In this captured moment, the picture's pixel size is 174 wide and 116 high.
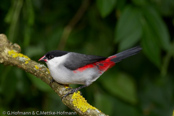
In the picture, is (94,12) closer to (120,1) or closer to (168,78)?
(120,1)

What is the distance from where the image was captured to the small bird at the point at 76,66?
2.36 meters

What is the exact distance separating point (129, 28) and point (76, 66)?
70 cm

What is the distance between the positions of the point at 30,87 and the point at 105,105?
104cm

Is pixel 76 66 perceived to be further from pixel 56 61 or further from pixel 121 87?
pixel 121 87

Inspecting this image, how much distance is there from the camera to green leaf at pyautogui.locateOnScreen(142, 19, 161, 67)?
2699 millimetres

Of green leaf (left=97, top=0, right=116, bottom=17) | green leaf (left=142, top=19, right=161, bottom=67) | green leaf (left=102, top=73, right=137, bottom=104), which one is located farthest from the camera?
green leaf (left=102, top=73, right=137, bottom=104)

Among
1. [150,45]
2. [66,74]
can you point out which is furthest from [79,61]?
[150,45]

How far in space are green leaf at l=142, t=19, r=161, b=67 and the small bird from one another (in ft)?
0.63

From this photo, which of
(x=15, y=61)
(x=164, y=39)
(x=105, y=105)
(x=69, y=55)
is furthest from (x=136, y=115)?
(x=15, y=61)

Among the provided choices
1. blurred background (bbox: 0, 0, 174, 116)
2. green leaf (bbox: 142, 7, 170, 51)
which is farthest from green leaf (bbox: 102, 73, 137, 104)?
→ green leaf (bbox: 142, 7, 170, 51)

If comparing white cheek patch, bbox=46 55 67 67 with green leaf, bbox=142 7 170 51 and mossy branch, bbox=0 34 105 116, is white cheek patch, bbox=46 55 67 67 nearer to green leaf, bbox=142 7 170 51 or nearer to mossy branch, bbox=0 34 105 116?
mossy branch, bbox=0 34 105 116

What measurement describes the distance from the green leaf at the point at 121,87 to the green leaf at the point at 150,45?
0.52m

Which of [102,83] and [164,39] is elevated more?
[164,39]

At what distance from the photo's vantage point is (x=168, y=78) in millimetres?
3430
